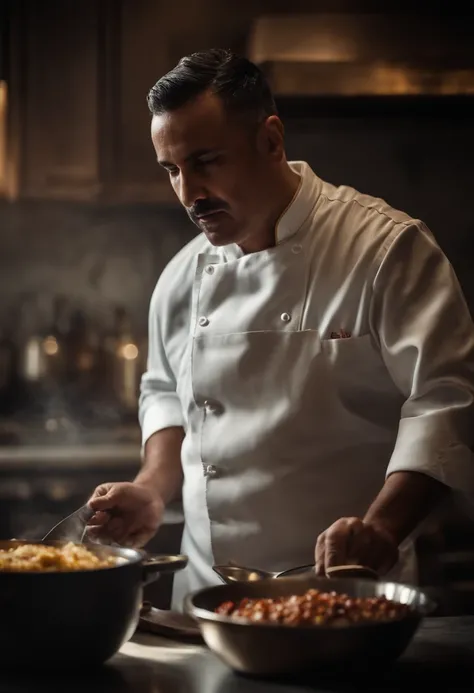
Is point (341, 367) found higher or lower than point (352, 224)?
lower

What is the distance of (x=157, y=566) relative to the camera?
1174mm

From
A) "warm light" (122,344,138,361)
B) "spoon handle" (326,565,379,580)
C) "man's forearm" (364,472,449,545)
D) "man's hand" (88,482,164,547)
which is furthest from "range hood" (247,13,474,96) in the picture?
"spoon handle" (326,565,379,580)

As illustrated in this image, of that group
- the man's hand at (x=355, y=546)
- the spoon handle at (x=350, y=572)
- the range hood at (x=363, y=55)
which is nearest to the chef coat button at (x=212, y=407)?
the man's hand at (x=355, y=546)

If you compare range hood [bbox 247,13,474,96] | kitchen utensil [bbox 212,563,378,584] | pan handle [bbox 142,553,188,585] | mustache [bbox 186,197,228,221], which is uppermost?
range hood [bbox 247,13,474,96]

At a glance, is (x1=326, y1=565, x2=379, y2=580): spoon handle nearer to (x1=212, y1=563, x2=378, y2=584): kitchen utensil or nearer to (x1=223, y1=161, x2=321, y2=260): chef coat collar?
(x1=212, y1=563, x2=378, y2=584): kitchen utensil

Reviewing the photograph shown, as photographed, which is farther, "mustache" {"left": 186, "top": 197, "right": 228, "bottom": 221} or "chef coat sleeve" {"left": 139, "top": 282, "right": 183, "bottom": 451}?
"chef coat sleeve" {"left": 139, "top": 282, "right": 183, "bottom": 451}

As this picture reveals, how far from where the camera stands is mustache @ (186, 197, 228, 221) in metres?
1.66

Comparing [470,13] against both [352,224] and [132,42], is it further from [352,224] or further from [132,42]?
[352,224]

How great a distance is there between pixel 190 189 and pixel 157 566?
0.68 m

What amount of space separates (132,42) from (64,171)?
0.50 meters

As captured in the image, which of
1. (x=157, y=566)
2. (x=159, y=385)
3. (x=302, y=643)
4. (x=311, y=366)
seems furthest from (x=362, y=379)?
(x=302, y=643)

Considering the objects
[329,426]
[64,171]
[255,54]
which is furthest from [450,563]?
[64,171]

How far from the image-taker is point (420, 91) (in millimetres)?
3041

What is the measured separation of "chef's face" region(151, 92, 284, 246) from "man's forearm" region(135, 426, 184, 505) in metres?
0.43
